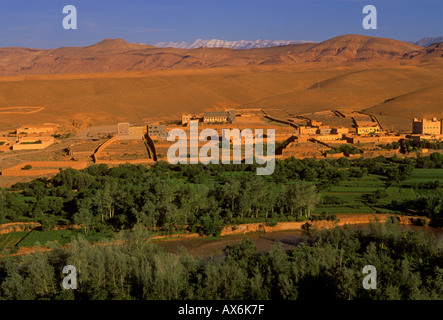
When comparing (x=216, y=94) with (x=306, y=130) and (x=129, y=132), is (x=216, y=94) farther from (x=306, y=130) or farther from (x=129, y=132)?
(x=306, y=130)

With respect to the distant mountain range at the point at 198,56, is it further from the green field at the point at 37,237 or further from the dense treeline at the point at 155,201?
the green field at the point at 37,237

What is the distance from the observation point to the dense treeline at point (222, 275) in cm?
1090

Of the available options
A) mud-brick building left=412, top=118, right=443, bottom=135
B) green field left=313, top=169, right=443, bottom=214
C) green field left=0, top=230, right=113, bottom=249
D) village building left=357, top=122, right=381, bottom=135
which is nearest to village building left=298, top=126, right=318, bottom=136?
village building left=357, top=122, right=381, bottom=135

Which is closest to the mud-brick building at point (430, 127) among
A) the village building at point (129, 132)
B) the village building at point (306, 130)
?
the village building at point (306, 130)

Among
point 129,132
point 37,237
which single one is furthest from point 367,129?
point 37,237

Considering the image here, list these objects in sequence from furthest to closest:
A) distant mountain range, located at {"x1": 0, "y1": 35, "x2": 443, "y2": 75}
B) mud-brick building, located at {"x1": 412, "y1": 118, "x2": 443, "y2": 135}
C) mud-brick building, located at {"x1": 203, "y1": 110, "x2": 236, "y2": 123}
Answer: distant mountain range, located at {"x1": 0, "y1": 35, "x2": 443, "y2": 75} < mud-brick building, located at {"x1": 203, "y1": 110, "x2": 236, "y2": 123} < mud-brick building, located at {"x1": 412, "y1": 118, "x2": 443, "y2": 135}

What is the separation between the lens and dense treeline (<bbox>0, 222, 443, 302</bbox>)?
35.8 feet

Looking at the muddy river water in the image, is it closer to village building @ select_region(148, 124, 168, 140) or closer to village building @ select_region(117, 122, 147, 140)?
village building @ select_region(148, 124, 168, 140)

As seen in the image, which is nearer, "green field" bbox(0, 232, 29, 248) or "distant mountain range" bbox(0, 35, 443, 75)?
"green field" bbox(0, 232, 29, 248)

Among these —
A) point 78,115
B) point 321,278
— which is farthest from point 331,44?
point 321,278

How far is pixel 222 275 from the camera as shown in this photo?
1141cm

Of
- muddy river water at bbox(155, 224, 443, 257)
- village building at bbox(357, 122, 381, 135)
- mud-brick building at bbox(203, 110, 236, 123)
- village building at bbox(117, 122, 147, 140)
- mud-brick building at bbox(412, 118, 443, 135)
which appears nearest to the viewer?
muddy river water at bbox(155, 224, 443, 257)
